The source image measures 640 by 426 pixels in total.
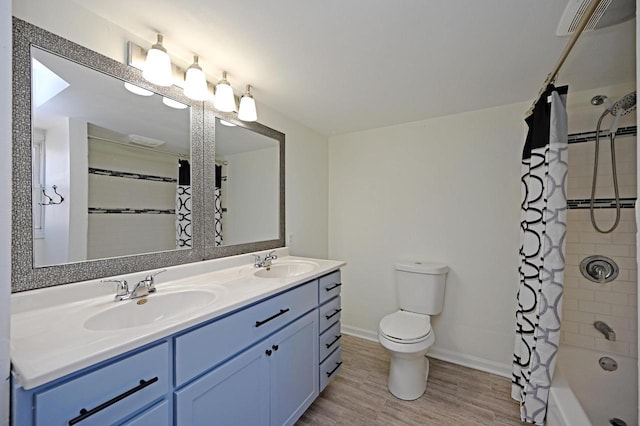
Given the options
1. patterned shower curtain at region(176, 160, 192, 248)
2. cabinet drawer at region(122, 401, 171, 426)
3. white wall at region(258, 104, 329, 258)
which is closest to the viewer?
cabinet drawer at region(122, 401, 171, 426)

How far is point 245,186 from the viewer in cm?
194

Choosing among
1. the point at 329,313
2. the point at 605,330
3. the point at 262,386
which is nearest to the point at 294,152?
the point at 329,313

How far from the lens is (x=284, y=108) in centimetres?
217

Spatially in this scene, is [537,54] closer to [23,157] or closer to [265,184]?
[265,184]

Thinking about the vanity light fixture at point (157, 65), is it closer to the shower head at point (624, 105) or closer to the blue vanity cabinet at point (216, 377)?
the blue vanity cabinet at point (216, 377)

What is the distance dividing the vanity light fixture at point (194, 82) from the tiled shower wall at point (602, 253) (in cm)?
249

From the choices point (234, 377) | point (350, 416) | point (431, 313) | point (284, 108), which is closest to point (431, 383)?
point (431, 313)

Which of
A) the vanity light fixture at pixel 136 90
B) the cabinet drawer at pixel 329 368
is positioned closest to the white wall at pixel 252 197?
the vanity light fixture at pixel 136 90

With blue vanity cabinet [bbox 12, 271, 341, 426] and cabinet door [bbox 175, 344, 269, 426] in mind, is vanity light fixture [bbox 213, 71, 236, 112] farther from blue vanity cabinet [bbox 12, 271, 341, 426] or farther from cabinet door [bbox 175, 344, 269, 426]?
cabinet door [bbox 175, 344, 269, 426]

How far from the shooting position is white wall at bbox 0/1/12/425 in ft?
2.04

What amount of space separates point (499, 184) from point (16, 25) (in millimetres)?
2788

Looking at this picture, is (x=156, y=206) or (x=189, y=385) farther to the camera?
(x=156, y=206)

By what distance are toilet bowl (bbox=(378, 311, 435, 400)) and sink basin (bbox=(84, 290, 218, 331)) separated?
4.00ft

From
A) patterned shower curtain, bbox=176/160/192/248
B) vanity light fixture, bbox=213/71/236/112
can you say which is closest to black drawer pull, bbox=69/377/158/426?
patterned shower curtain, bbox=176/160/192/248
